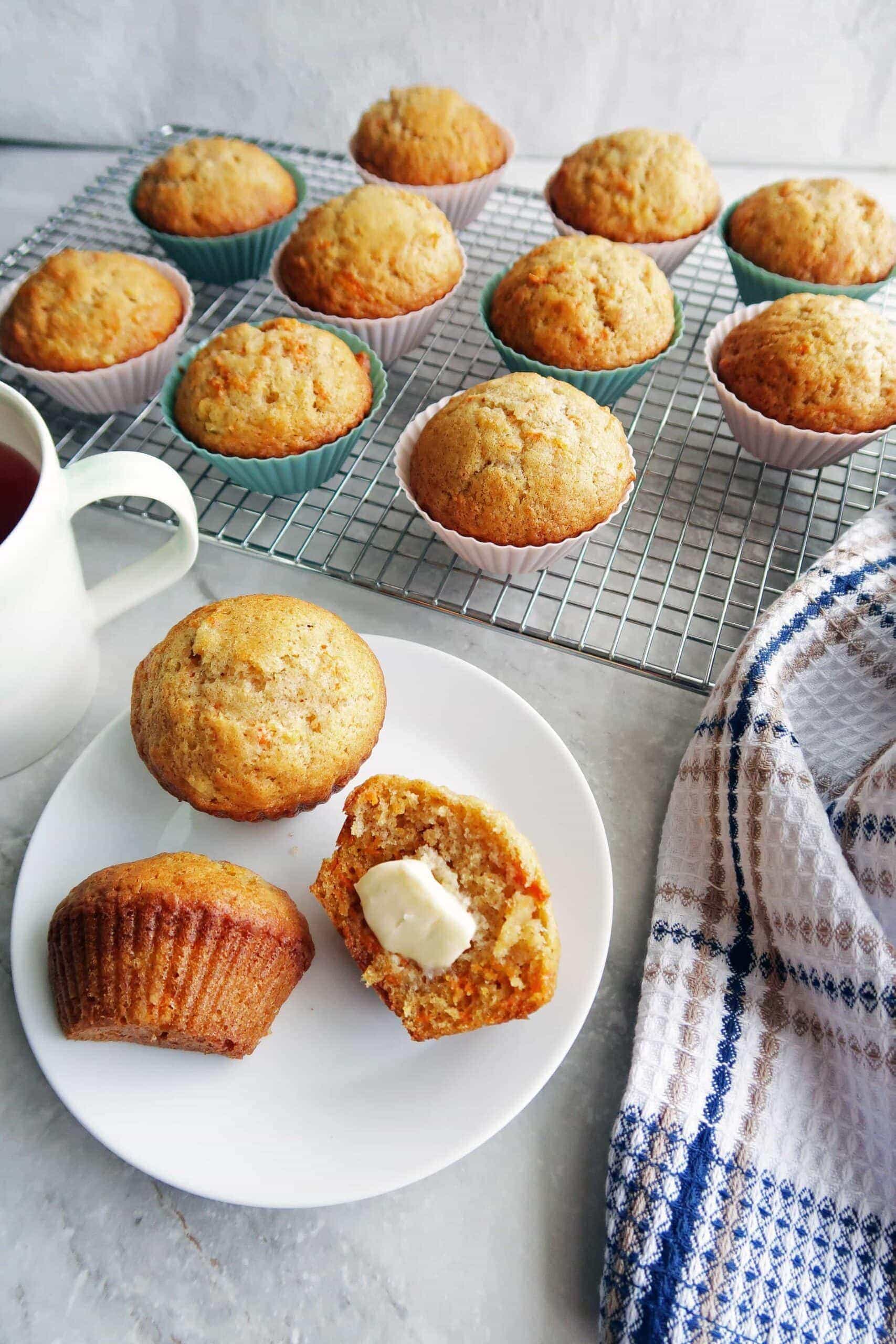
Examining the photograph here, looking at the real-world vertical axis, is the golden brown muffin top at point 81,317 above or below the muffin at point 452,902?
above

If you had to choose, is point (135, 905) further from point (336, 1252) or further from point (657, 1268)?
point (657, 1268)

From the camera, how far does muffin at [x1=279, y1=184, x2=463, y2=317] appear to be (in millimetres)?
2494

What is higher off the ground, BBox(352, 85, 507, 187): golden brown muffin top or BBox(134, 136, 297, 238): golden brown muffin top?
BBox(352, 85, 507, 187): golden brown muffin top

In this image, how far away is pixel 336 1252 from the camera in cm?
133

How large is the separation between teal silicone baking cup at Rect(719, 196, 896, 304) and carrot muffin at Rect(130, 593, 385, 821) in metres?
1.74

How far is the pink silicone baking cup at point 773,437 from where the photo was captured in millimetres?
2172

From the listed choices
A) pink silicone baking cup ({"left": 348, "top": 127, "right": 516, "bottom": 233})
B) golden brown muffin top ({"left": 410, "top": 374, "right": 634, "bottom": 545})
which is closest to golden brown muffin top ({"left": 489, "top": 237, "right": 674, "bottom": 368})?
golden brown muffin top ({"left": 410, "top": 374, "right": 634, "bottom": 545})

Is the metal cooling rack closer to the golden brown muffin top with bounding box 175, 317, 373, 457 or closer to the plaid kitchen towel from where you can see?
the golden brown muffin top with bounding box 175, 317, 373, 457

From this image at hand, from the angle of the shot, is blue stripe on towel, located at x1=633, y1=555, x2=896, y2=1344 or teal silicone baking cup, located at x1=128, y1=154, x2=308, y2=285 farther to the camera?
teal silicone baking cup, located at x1=128, y1=154, x2=308, y2=285

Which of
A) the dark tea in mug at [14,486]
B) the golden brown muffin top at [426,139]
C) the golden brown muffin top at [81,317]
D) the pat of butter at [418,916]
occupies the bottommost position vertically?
the pat of butter at [418,916]

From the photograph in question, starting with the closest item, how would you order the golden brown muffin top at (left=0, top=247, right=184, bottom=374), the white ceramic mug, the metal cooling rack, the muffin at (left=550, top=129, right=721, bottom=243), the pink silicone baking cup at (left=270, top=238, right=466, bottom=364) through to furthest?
the white ceramic mug
the metal cooling rack
the golden brown muffin top at (left=0, top=247, right=184, bottom=374)
the pink silicone baking cup at (left=270, top=238, right=466, bottom=364)
the muffin at (left=550, top=129, right=721, bottom=243)

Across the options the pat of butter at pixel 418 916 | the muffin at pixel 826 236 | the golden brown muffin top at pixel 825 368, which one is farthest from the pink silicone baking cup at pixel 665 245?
the pat of butter at pixel 418 916

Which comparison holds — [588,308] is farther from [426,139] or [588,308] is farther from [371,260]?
[426,139]

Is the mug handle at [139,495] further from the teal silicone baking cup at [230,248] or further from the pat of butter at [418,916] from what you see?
the teal silicone baking cup at [230,248]
